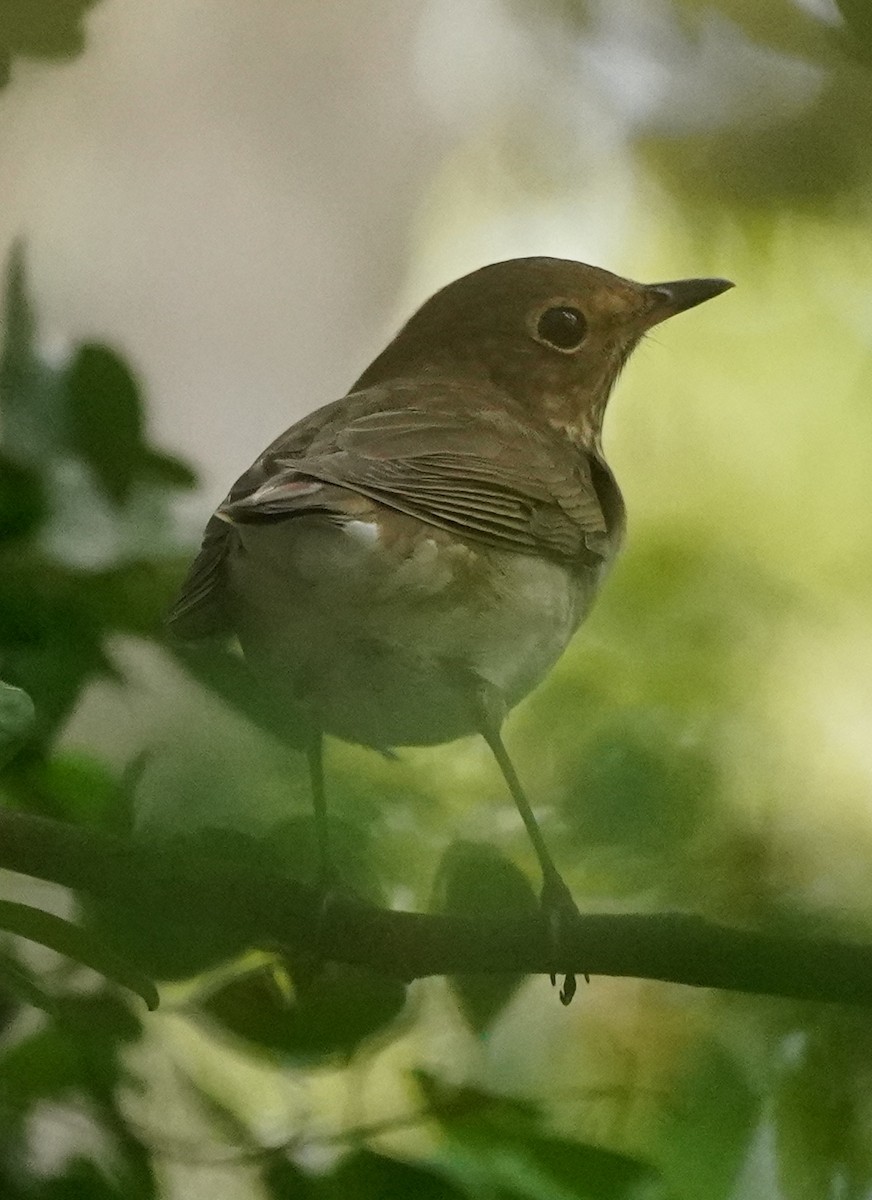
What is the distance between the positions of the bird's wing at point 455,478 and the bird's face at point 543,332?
0.11 feet

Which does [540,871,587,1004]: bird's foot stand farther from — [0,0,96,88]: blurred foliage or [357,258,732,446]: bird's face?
[0,0,96,88]: blurred foliage

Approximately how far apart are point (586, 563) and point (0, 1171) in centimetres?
32

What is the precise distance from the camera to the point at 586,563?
0.58 meters

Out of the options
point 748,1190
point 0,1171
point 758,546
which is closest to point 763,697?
point 758,546

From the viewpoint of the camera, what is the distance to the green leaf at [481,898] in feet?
1.59

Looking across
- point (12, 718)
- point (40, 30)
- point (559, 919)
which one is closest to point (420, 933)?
point (559, 919)

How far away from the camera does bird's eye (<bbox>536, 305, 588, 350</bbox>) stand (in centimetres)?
63

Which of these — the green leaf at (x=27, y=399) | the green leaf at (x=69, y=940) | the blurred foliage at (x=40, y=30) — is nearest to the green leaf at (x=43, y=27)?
the blurred foliage at (x=40, y=30)

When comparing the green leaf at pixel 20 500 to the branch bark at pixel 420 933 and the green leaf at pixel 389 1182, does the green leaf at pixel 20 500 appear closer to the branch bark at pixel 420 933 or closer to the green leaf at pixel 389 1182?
the branch bark at pixel 420 933

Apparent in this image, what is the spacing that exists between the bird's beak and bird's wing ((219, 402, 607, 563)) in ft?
0.24

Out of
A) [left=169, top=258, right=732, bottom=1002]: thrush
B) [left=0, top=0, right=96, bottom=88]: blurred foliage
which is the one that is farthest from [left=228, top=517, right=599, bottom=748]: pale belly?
[left=0, top=0, right=96, bottom=88]: blurred foliage

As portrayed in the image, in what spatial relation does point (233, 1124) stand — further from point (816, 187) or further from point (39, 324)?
point (816, 187)

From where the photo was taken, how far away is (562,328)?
0.64 m

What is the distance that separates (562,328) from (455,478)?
139 mm
